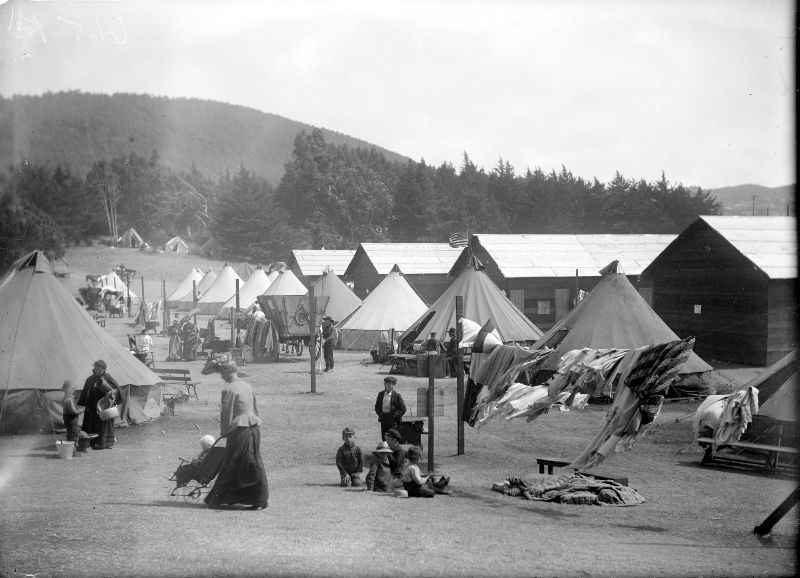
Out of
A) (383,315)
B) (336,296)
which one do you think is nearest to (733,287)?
(383,315)

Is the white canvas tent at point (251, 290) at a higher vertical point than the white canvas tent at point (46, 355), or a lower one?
higher

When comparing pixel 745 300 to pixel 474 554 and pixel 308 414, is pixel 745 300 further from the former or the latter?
pixel 474 554

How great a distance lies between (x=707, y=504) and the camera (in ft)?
35.8

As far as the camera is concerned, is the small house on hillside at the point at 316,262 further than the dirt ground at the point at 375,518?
Yes

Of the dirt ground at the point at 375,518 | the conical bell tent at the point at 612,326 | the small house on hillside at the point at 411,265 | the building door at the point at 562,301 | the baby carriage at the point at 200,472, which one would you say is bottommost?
the dirt ground at the point at 375,518

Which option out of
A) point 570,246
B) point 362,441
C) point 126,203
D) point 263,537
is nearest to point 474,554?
point 263,537

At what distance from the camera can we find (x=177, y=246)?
85500 mm

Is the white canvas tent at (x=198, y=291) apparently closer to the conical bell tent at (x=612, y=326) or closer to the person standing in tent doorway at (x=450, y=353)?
the person standing in tent doorway at (x=450, y=353)

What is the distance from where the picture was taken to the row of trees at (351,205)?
2601 inches

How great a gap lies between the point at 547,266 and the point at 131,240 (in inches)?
2386

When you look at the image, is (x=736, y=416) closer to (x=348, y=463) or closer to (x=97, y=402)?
(x=348, y=463)

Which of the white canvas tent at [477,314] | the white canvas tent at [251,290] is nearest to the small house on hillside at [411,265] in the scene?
the white canvas tent at [251,290]

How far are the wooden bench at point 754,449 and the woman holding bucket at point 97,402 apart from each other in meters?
9.58

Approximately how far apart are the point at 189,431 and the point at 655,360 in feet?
29.8
